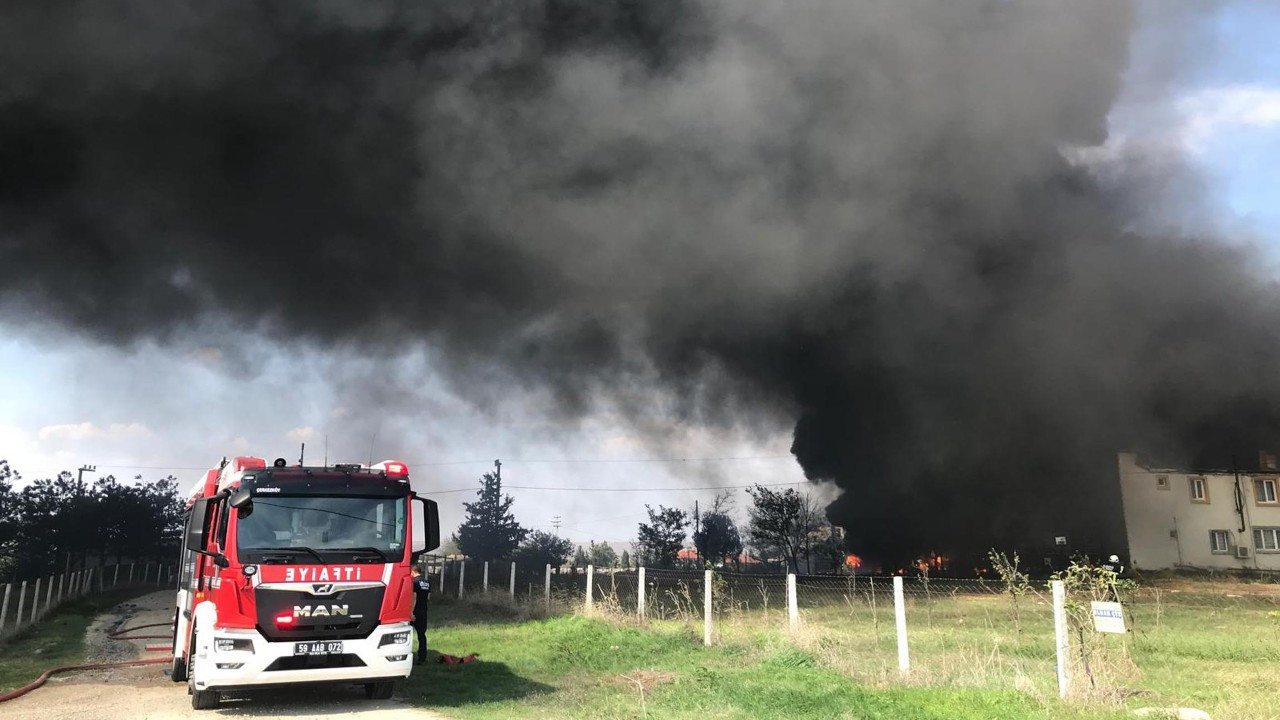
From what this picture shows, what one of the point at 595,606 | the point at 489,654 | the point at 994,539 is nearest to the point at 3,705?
the point at 489,654

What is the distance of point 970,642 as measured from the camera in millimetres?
14594

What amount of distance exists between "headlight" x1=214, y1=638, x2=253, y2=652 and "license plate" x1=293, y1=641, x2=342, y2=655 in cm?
48

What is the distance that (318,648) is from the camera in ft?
28.4

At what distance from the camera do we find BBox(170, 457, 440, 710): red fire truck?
8.53 m

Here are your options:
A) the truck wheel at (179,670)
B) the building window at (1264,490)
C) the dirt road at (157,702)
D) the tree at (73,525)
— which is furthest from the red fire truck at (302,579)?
the building window at (1264,490)

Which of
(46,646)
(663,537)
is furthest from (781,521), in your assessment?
(46,646)

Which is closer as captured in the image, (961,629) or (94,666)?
(94,666)

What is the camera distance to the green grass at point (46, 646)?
42.6 ft

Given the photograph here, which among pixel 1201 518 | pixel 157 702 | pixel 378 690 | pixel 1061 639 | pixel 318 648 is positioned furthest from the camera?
pixel 1201 518

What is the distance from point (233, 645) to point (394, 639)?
1.71m

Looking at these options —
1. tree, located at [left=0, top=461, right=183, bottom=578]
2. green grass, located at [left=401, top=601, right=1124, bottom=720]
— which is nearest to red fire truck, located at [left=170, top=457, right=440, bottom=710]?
green grass, located at [left=401, top=601, right=1124, bottom=720]

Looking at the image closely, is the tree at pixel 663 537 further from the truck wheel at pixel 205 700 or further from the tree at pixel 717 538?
the truck wheel at pixel 205 700

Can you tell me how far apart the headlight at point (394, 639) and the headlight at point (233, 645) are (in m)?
1.39

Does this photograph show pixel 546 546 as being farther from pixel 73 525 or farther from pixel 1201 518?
pixel 1201 518
